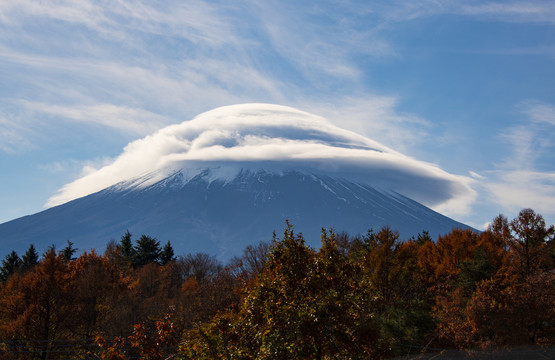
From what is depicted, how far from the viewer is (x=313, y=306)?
42.6ft

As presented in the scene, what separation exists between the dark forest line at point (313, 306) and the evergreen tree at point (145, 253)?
1376 centimetres

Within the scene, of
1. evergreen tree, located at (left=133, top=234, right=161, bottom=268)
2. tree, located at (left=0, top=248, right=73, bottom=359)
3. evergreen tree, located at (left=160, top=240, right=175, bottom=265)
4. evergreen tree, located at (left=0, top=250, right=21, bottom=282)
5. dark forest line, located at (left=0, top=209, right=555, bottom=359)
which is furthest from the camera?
evergreen tree, located at (left=160, top=240, right=175, bottom=265)

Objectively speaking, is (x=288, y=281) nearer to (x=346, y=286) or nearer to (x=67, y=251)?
(x=346, y=286)

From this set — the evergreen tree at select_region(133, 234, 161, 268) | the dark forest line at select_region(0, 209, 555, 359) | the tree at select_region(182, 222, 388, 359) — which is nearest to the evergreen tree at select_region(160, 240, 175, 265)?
the evergreen tree at select_region(133, 234, 161, 268)

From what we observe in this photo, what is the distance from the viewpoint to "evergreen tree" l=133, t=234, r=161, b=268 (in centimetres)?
8675

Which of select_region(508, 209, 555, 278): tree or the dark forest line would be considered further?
select_region(508, 209, 555, 278): tree

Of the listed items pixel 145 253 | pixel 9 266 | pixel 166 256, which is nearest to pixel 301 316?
pixel 145 253

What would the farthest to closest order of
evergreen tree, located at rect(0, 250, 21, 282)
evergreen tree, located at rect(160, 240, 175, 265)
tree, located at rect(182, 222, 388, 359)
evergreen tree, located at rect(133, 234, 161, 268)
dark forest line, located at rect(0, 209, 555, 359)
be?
1. evergreen tree, located at rect(160, 240, 175, 265)
2. evergreen tree, located at rect(133, 234, 161, 268)
3. evergreen tree, located at rect(0, 250, 21, 282)
4. dark forest line, located at rect(0, 209, 555, 359)
5. tree, located at rect(182, 222, 388, 359)

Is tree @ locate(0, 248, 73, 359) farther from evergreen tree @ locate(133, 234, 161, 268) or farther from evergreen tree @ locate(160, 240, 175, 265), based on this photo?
evergreen tree @ locate(160, 240, 175, 265)

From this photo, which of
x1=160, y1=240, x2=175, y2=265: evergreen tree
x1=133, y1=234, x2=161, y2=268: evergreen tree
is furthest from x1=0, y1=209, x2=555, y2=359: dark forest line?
x1=160, y1=240, x2=175, y2=265: evergreen tree

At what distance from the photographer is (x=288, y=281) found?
1405cm

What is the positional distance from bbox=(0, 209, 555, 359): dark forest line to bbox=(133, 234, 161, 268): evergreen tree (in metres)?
13.8

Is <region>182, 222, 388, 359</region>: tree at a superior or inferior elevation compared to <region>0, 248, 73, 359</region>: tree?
superior

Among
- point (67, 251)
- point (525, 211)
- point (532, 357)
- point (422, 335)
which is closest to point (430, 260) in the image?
point (525, 211)
